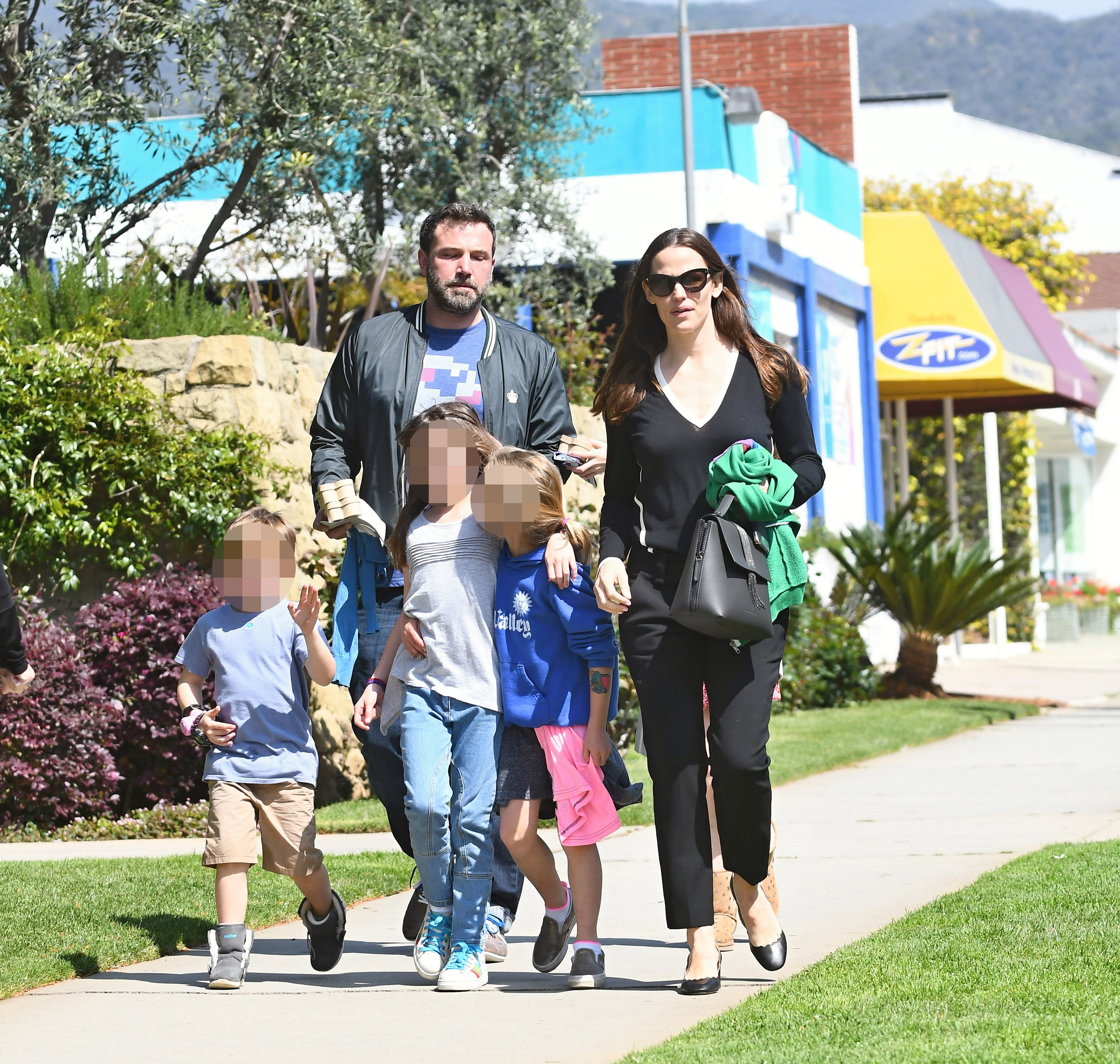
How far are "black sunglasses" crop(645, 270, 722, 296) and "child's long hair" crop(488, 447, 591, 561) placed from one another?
577 millimetres

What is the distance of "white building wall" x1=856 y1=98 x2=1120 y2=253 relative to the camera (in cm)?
4253

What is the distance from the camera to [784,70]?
22938 mm

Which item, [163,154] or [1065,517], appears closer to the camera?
[163,154]

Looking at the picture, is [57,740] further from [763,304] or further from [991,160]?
[991,160]

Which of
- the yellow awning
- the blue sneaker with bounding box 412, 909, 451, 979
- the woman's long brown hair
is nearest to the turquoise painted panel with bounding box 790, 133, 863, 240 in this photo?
the yellow awning

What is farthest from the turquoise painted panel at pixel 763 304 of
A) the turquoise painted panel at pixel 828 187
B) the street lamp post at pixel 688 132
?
the turquoise painted panel at pixel 828 187

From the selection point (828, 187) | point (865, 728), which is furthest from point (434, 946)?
point (828, 187)

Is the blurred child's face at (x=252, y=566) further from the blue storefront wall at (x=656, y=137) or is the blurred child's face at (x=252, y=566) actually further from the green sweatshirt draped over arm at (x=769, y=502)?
the blue storefront wall at (x=656, y=137)

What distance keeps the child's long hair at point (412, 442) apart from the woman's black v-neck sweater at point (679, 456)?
36cm

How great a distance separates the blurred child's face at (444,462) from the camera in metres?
4.92

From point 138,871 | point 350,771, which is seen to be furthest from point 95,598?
point 138,871

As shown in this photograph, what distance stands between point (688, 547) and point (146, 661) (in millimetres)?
4845

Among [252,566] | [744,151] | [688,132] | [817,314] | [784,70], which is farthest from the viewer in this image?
[784,70]

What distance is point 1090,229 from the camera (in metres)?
51.8
